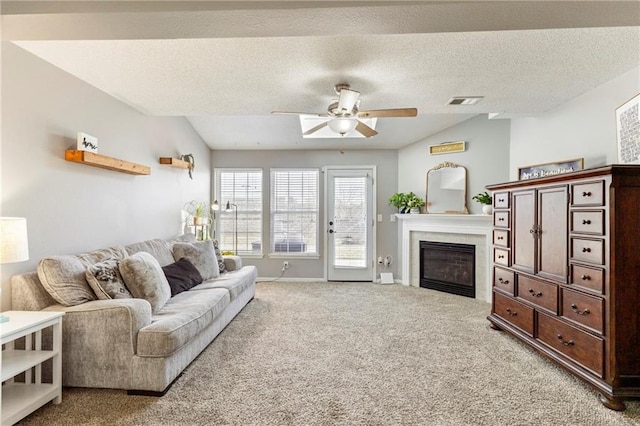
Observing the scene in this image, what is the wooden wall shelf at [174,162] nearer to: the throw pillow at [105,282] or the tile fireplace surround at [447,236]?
the throw pillow at [105,282]

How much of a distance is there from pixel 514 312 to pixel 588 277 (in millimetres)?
945

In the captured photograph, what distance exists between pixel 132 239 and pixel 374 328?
275cm

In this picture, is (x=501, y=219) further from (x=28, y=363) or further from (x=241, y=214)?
(x=241, y=214)

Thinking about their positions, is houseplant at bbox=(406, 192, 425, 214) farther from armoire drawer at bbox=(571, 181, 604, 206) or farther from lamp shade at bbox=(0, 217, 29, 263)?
lamp shade at bbox=(0, 217, 29, 263)

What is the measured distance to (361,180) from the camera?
584 cm

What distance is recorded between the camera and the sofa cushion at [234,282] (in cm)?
347

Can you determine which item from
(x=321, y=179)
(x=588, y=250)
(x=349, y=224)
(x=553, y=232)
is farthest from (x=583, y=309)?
(x=321, y=179)

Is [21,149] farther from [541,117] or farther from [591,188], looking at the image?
[541,117]

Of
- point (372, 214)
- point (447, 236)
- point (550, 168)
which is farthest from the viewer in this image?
point (372, 214)

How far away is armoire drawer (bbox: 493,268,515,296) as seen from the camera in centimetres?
313

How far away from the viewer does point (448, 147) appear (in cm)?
512

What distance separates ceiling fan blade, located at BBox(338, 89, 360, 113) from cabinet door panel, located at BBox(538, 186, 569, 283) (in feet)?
5.62

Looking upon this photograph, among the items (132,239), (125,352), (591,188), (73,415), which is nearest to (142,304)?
(125,352)

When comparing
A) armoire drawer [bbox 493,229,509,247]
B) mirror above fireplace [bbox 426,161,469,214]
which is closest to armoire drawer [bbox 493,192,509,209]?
armoire drawer [bbox 493,229,509,247]
